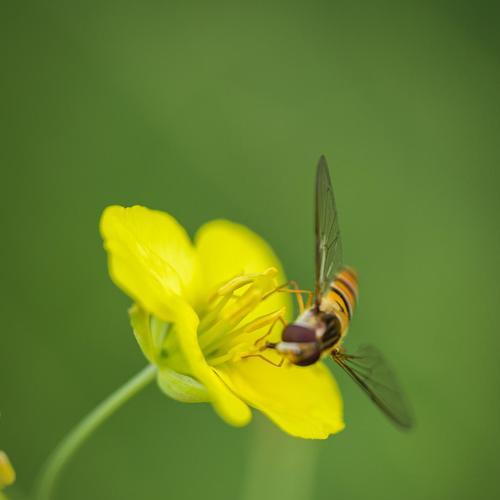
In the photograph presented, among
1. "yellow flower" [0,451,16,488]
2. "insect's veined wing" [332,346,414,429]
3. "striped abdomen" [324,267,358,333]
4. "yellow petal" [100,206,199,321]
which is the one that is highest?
"yellow petal" [100,206,199,321]

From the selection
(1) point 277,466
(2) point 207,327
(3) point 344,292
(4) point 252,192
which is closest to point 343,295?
(3) point 344,292

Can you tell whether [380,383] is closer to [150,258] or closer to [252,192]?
[150,258]

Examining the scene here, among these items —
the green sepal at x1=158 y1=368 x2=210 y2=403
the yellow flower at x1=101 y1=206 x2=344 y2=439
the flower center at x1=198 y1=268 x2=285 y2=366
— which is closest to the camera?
the yellow flower at x1=101 y1=206 x2=344 y2=439

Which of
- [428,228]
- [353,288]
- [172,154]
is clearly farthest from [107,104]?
[353,288]

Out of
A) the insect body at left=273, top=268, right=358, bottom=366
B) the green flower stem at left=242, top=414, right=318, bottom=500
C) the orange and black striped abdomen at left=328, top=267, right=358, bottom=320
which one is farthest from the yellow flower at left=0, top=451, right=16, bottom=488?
the green flower stem at left=242, top=414, right=318, bottom=500

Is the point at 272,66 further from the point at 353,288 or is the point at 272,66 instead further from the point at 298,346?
the point at 298,346

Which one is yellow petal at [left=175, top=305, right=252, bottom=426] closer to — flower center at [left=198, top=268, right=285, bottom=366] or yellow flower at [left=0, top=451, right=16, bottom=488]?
flower center at [left=198, top=268, right=285, bottom=366]

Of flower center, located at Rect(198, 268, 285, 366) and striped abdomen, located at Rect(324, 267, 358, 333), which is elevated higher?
flower center, located at Rect(198, 268, 285, 366)
